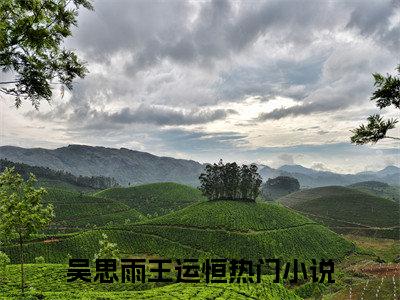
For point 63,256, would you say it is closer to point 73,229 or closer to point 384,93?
point 73,229

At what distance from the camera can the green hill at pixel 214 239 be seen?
108125 millimetres

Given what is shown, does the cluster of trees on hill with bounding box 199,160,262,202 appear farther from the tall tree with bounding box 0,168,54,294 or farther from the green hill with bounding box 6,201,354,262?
the tall tree with bounding box 0,168,54,294

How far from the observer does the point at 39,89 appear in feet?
60.3

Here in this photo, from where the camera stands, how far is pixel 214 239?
119 meters

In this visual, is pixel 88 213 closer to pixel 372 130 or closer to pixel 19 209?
pixel 19 209

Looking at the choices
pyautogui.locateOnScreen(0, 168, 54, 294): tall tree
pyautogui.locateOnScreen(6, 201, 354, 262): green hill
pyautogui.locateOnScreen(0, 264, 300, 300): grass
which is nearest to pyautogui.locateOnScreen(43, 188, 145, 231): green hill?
pyautogui.locateOnScreen(6, 201, 354, 262): green hill

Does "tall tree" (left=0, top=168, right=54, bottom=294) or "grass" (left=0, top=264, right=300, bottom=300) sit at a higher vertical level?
"tall tree" (left=0, top=168, right=54, bottom=294)

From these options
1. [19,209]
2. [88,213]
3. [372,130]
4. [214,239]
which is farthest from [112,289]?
[88,213]

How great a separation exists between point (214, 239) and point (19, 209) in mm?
92119

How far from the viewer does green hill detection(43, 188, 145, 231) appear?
16150 cm

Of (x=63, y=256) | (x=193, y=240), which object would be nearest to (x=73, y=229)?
(x=63, y=256)

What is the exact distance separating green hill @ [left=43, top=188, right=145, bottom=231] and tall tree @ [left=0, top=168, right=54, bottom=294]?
414ft

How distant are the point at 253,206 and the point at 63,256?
8645 cm

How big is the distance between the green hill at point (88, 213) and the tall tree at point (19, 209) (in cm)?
12608
